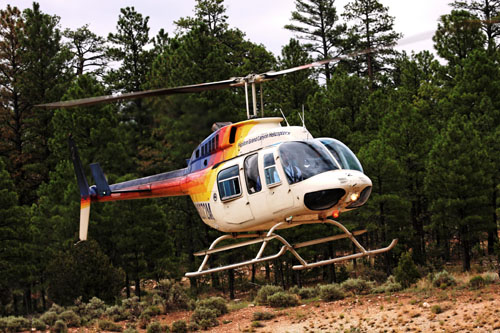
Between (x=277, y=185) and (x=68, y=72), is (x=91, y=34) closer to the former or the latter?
(x=68, y=72)

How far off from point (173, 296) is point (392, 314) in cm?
999

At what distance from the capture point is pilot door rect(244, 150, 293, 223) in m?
14.2

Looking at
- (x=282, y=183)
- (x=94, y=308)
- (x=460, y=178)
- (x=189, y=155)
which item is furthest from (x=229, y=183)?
(x=460, y=178)

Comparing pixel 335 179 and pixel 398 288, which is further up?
pixel 335 179

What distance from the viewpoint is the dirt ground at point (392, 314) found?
21406 millimetres

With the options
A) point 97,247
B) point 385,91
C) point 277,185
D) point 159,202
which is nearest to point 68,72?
point 159,202

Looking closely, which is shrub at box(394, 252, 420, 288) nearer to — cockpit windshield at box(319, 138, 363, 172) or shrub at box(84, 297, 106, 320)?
shrub at box(84, 297, 106, 320)

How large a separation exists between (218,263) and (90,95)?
34.6 ft

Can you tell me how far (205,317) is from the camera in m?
25.9

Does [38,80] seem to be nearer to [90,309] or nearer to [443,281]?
[90,309]

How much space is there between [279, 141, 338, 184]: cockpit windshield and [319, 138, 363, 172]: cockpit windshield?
21 cm

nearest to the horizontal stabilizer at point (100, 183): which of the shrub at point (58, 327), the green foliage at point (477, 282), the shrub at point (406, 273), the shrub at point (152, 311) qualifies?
the shrub at point (58, 327)

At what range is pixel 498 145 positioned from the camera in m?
32.7

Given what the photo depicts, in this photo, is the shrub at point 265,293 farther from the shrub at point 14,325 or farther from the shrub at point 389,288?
the shrub at point 14,325
